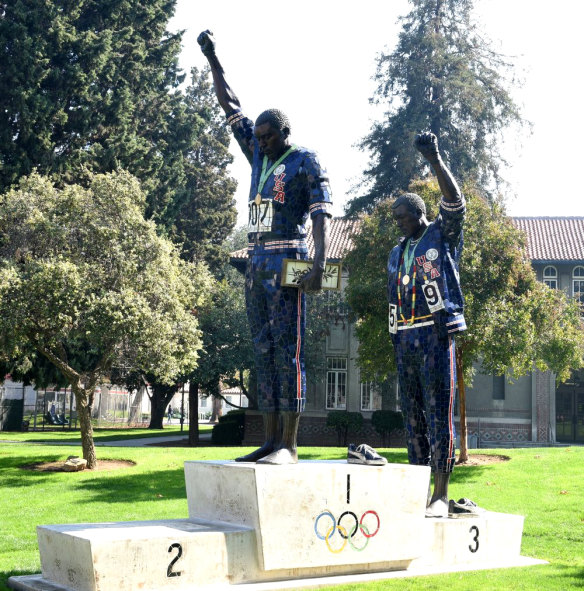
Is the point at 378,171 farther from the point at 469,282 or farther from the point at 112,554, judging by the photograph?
the point at 112,554

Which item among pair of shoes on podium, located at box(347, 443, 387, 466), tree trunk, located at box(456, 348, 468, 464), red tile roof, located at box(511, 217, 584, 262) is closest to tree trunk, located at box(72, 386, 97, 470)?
tree trunk, located at box(456, 348, 468, 464)

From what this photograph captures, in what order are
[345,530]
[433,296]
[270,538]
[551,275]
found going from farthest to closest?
[551,275], [433,296], [345,530], [270,538]

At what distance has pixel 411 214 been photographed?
7520 millimetres

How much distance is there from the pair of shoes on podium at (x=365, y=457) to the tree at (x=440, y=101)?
2707 centimetres

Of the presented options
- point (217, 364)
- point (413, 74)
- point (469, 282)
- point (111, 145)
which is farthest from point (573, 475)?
point (413, 74)

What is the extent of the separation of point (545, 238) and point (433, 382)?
32.1m

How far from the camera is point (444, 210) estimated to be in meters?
7.24

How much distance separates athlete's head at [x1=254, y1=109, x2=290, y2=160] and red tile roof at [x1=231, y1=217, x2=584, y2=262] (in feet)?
88.8

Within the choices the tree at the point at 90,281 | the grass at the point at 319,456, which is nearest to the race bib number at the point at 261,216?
the grass at the point at 319,456

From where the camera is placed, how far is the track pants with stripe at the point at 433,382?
7207 millimetres

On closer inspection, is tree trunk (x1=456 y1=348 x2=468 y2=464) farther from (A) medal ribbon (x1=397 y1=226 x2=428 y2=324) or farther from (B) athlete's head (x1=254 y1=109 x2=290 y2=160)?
(B) athlete's head (x1=254 y1=109 x2=290 y2=160)

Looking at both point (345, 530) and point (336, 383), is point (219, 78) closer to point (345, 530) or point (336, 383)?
point (345, 530)

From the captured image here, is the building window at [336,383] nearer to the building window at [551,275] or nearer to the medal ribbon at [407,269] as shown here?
the building window at [551,275]

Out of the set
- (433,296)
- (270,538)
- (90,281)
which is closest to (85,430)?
(90,281)
